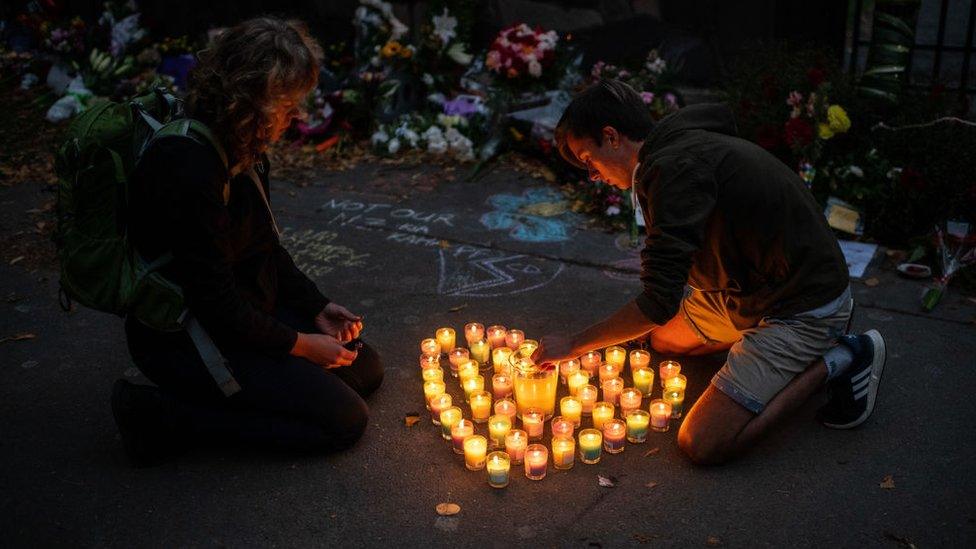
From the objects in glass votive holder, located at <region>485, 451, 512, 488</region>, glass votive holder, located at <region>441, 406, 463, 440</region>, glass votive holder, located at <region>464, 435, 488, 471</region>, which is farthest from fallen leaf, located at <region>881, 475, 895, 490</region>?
glass votive holder, located at <region>441, 406, 463, 440</region>

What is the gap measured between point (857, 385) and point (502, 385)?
4.90 feet

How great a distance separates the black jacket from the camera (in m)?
2.74

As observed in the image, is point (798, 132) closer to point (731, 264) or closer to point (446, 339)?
point (731, 264)

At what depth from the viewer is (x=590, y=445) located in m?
3.20

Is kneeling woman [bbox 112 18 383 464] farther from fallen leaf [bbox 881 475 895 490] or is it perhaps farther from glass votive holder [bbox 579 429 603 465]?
fallen leaf [bbox 881 475 895 490]

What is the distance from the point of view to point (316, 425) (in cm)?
319

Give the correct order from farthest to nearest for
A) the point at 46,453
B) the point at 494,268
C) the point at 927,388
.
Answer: the point at 494,268 < the point at 927,388 < the point at 46,453

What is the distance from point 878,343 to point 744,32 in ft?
16.9

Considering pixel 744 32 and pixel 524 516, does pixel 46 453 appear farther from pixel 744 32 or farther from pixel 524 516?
pixel 744 32

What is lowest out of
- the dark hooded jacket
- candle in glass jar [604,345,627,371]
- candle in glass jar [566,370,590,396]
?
candle in glass jar [604,345,627,371]

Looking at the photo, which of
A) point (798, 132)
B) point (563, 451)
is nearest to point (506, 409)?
point (563, 451)

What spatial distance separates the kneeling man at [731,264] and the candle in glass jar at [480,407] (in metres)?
0.46

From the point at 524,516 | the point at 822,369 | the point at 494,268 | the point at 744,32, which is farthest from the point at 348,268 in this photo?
the point at 744,32

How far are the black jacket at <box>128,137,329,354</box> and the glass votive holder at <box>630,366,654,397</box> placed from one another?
5.16ft
